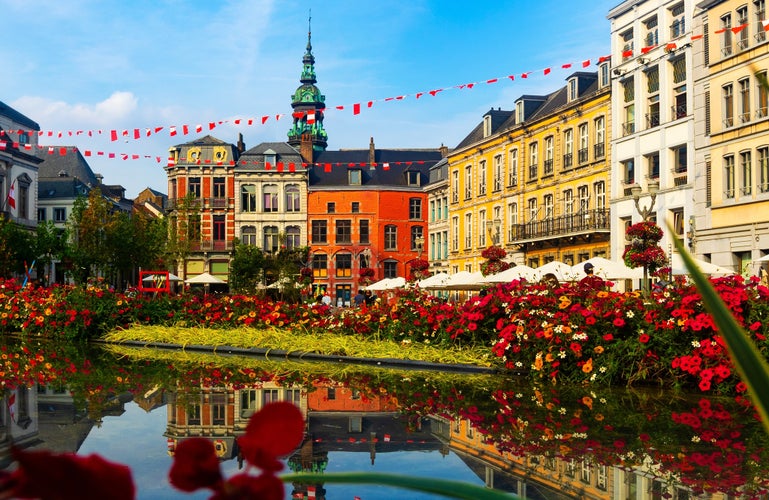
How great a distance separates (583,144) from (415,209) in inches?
1254

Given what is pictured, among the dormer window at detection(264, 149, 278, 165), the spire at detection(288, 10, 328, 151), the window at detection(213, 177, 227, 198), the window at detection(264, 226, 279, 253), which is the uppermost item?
the spire at detection(288, 10, 328, 151)

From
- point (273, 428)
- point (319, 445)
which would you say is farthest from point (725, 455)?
point (273, 428)

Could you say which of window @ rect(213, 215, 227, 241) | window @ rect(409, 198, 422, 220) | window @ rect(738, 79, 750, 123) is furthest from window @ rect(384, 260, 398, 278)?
window @ rect(738, 79, 750, 123)

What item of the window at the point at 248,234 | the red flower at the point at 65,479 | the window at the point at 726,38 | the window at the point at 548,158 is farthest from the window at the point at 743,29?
the window at the point at 248,234

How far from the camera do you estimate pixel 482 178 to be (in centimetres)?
5131

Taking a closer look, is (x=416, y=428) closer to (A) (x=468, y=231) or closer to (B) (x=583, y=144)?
(B) (x=583, y=144)

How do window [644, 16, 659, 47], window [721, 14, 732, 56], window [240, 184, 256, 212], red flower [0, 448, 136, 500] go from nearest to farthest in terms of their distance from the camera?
red flower [0, 448, 136, 500], window [721, 14, 732, 56], window [644, 16, 659, 47], window [240, 184, 256, 212]

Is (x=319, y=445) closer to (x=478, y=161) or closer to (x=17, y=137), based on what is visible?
(x=478, y=161)

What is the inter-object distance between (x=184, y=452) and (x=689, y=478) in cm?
584

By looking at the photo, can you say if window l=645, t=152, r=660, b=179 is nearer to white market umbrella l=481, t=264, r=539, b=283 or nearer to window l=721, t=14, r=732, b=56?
window l=721, t=14, r=732, b=56

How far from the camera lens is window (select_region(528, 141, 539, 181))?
146ft

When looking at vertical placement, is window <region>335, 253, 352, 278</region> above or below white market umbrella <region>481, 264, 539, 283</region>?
above

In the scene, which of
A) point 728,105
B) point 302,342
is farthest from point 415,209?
point 302,342

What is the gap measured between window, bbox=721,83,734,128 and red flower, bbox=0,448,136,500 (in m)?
31.8
